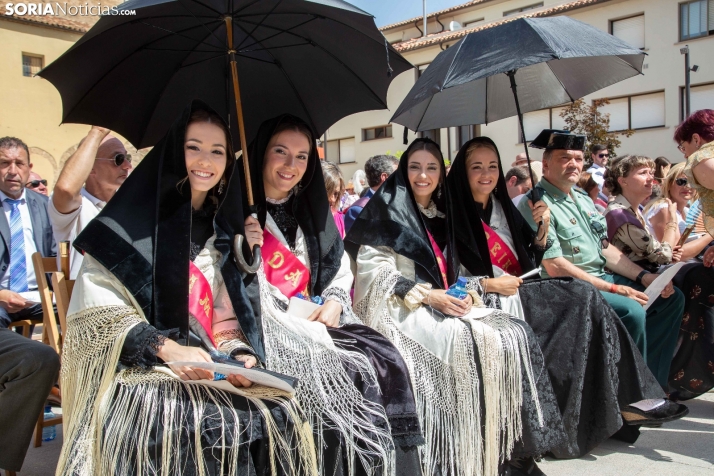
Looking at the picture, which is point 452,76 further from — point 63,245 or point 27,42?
point 27,42

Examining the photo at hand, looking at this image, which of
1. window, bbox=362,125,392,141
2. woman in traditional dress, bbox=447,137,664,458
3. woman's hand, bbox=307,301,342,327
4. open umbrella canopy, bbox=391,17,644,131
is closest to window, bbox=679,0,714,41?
window, bbox=362,125,392,141

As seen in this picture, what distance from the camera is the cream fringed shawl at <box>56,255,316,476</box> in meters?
1.97

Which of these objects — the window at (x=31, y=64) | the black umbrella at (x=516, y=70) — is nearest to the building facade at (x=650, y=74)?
the window at (x=31, y=64)

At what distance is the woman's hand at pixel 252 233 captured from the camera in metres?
2.67

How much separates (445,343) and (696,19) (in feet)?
66.3

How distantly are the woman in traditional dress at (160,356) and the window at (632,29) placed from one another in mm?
20321

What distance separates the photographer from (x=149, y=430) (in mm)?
1968

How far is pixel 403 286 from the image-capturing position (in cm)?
308

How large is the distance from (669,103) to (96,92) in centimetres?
1919

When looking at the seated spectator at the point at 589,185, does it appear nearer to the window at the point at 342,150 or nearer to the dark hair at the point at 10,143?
the dark hair at the point at 10,143

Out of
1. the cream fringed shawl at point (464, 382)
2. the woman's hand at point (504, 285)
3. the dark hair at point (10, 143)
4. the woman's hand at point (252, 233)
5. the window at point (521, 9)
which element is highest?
the window at point (521, 9)

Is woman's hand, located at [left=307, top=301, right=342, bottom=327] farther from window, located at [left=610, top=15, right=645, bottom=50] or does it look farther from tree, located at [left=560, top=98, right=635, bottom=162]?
window, located at [left=610, top=15, right=645, bottom=50]

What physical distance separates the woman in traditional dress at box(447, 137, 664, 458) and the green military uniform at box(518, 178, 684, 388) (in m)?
0.31

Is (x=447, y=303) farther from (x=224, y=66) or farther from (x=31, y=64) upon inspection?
(x=31, y=64)
